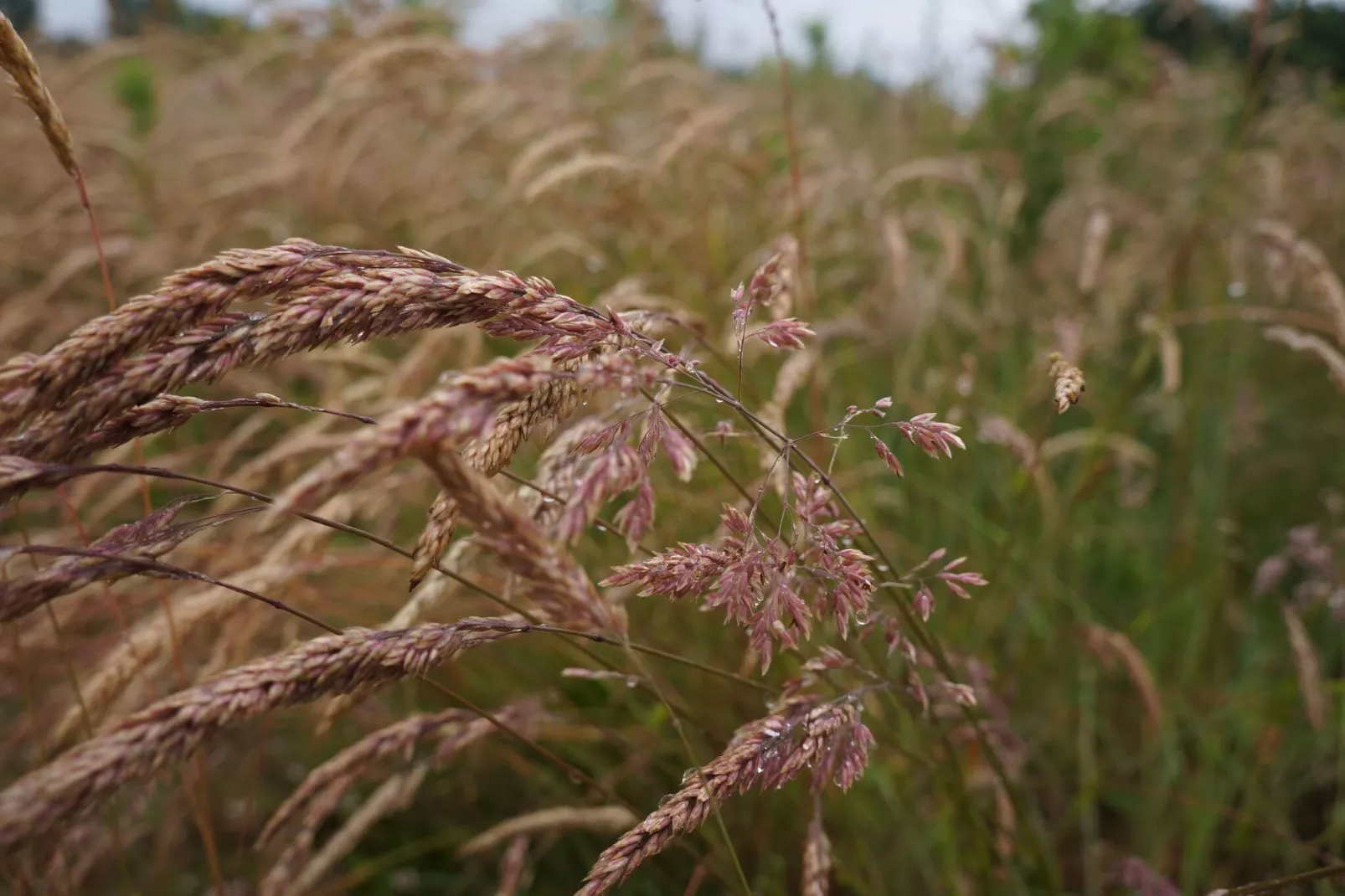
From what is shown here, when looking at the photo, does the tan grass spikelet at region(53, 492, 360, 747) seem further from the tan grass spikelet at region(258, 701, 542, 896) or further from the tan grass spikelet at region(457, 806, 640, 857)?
the tan grass spikelet at region(457, 806, 640, 857)

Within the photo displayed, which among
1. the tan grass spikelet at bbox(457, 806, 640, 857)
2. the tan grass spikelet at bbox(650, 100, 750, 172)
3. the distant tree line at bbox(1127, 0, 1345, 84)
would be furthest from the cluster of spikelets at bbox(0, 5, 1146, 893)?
the distant tree line at bbox(1127, 0, 1345, 84)

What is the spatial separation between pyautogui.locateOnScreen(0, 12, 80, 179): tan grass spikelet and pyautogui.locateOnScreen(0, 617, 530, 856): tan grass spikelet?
2.68 ft

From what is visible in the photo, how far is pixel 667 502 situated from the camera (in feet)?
7.72

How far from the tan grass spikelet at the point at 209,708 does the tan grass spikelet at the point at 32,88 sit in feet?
2.68

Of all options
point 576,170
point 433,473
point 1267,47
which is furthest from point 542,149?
point 1267,47

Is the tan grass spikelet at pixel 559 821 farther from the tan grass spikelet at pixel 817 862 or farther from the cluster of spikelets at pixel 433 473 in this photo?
the cluster of spikelets at pixel 433 473

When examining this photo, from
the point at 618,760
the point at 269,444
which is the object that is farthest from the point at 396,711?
the point at 269,444

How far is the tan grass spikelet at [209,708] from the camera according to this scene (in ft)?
1.96

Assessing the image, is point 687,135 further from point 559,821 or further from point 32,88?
point 559,821

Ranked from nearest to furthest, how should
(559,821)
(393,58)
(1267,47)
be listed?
(559,821) < (393,58) < (1267,47)

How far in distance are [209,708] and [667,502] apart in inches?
67.1

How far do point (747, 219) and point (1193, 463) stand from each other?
2069mm

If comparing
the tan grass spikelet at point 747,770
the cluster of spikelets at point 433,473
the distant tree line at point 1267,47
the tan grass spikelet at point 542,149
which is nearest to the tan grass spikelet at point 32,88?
the cluster of spikelets at point 433,473

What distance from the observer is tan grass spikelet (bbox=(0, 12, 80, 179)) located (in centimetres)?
102
